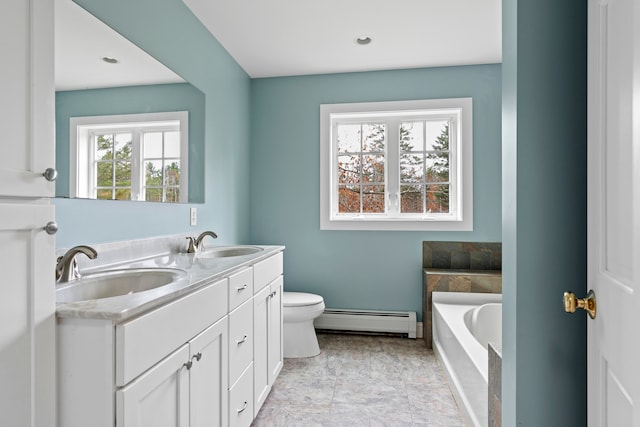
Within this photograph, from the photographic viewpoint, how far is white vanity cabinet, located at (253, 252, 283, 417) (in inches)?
72.0

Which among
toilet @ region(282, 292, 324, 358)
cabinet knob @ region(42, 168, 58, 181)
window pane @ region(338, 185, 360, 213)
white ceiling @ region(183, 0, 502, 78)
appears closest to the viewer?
cabinet knob @ region(42, 168, 58, 181)

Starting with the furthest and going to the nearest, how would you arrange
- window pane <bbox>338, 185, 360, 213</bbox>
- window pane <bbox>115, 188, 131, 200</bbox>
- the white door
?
window pane <bbox>338, 185, 360, 213</bbox>
window pane <bbox>115, 188, 131, 200</bbox>
the white door

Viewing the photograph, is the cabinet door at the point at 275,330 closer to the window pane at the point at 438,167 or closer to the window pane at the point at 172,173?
the window pane at the point at 172,173

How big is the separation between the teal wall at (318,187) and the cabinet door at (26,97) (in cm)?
246

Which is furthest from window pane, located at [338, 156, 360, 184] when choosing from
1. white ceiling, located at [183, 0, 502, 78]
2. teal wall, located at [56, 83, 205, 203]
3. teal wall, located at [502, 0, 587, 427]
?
teal wall, located at [502, 0, 587, 427]

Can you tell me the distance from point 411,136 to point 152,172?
87.1 inches

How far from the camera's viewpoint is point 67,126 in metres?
1.36

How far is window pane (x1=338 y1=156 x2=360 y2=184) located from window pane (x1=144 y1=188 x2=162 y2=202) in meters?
1.74

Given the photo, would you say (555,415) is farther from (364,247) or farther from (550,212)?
(364,247)

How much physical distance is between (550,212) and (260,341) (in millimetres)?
1461

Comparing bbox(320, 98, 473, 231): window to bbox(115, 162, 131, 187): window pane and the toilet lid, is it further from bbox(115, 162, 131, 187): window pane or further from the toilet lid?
bbox(115, 162, 131, 187): window pane

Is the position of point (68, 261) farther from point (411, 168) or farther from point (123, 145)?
point (411, 168)

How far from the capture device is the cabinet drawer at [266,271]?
1830 mm

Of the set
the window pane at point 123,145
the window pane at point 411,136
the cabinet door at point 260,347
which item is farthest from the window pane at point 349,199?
the window pane at point 123,145
